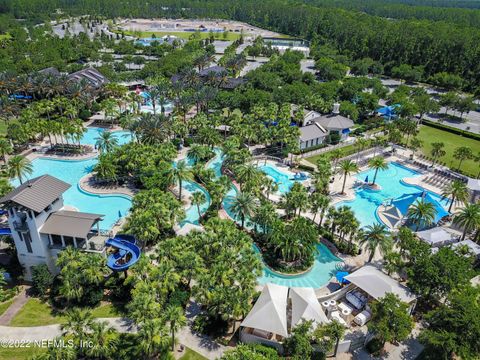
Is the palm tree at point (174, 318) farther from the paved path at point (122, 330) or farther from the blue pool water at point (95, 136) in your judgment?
the blue pool water at point (95, 136)

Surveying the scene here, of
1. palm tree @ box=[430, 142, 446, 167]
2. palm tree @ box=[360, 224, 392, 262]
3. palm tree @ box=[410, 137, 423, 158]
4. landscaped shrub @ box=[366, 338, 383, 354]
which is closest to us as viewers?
landscaped shrub @ box=[366, 338, 383, 354]

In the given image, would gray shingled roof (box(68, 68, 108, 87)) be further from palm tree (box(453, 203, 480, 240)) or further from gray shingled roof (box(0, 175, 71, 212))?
palm tree (box(453, 203, 480, 240))

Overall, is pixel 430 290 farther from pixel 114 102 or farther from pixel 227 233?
pixel 114 102

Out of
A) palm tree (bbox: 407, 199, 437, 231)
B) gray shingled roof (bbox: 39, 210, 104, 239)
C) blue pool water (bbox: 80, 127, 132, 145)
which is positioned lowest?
blue pool water (bbox: 80, 127, 132, 145)

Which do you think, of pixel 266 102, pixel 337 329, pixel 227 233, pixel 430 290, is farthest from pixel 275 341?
pixel 266 102

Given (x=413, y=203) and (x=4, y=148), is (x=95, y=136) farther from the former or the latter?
(x=413, y=203)

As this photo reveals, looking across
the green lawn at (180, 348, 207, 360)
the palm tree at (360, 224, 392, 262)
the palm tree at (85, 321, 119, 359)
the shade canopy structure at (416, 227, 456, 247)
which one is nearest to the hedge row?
the shade canopy structure at (416, 227, 456, 247)
